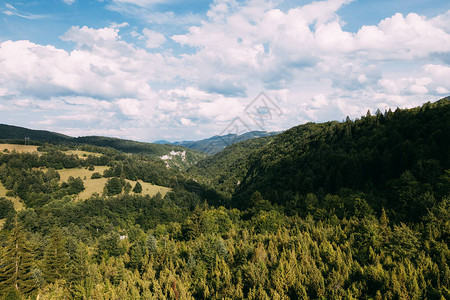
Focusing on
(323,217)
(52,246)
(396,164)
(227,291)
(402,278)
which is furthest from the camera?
(396,164)

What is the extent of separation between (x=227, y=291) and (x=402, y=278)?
2671 cm

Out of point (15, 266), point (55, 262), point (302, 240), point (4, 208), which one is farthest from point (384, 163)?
point (4, 208)

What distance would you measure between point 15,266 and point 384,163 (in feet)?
376

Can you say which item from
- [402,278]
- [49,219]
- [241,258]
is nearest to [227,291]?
[241,258]

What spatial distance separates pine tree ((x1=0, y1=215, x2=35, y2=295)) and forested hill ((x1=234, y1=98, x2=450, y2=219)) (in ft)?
269

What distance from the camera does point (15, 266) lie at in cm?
4631

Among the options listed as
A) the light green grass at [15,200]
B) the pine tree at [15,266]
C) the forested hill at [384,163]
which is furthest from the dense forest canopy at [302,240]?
the light green grass at [15,200]

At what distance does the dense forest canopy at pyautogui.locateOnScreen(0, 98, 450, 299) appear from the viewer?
37188 mm

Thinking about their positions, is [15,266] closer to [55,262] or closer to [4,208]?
[55,262]

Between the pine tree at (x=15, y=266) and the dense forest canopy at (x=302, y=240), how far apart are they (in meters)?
0.21

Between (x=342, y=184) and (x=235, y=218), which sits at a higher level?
(x=342, y=184)

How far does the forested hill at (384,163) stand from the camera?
6412cm

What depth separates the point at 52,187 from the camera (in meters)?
172

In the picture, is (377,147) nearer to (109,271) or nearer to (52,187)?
(109,271)
